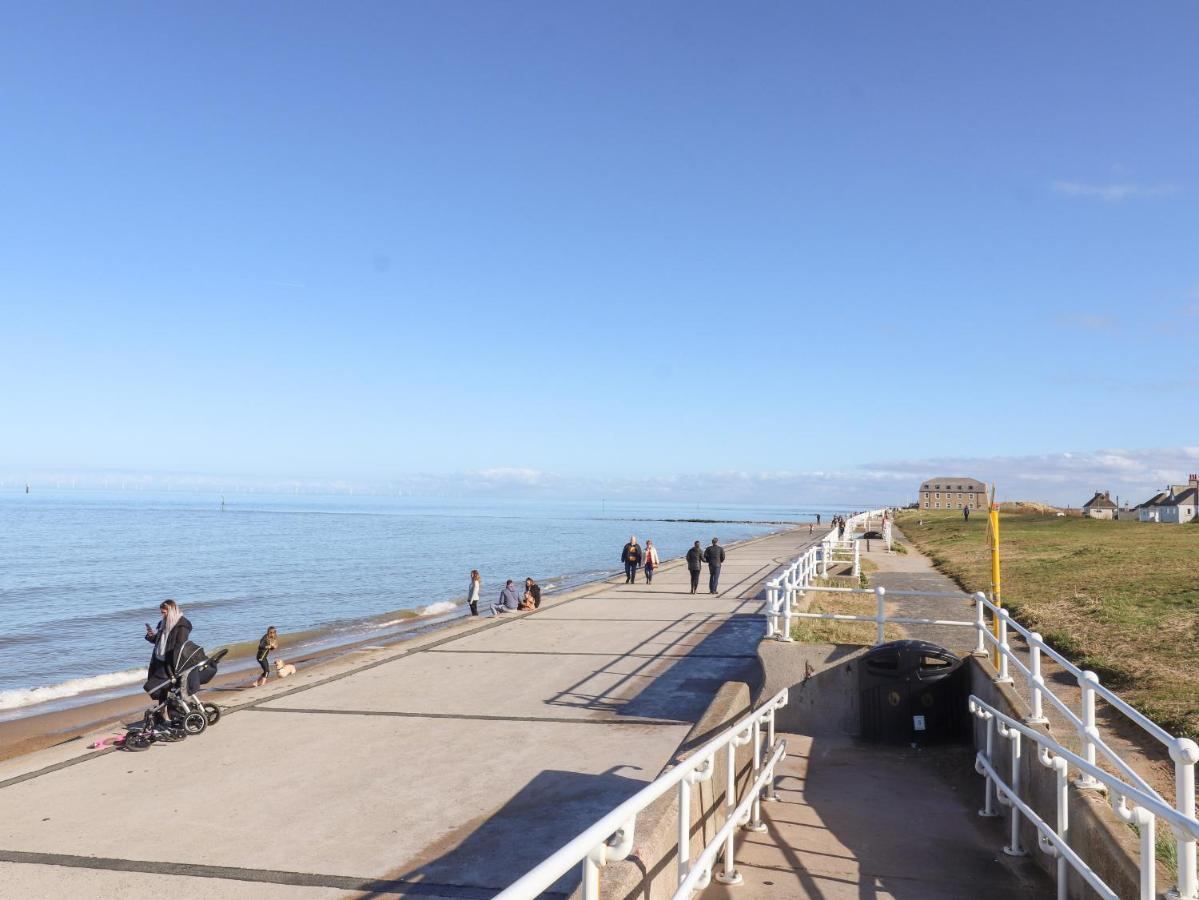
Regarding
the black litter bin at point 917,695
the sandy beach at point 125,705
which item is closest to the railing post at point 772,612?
the black litter bin at point 917,695

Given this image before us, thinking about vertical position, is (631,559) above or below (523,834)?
above

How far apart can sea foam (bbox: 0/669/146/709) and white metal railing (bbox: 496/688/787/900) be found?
18.0 m

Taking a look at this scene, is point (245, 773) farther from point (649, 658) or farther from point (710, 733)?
point (649, 658)

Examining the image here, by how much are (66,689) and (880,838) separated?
1964 cm

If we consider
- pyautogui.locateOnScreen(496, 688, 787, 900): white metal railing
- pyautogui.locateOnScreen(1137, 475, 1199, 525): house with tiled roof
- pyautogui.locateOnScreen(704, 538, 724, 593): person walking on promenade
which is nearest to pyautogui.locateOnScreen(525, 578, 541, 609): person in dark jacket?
pyautogui.locateOnScreen(704, 538, 724, 593): person walking on promenade

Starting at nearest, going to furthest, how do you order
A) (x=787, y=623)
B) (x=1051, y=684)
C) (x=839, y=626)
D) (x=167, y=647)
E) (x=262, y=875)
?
(x=262, y=875) < (x=167, y=647) < (x=1051, y=684) < (x=787, y=623) < (x=839, y=626)

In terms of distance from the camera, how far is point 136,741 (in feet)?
32.2

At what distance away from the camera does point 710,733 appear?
7.21 metres

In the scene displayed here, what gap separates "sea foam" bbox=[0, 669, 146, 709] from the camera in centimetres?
1932

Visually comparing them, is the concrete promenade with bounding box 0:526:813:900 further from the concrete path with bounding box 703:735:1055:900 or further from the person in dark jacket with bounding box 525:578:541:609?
the person in dark jacket with bounding box 525:578:541:609

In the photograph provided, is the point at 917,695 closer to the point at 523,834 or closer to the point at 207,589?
the point at 523,834

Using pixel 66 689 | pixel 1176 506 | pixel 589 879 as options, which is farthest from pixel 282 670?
pixel 1176 506

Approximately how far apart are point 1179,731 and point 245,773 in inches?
348

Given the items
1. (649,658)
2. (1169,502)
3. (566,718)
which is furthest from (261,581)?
(1169,502)
